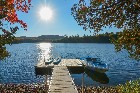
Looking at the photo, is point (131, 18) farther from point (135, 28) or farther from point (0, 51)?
point (0, 51)

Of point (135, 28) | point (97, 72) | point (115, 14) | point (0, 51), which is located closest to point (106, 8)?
point (115, 14)

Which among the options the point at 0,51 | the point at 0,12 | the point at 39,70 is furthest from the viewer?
the point at 39,70

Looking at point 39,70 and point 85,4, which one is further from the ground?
point 85,4

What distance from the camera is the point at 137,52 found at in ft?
47.4

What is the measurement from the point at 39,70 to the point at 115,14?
1248 inches

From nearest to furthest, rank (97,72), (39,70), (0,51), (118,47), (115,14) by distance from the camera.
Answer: (0,51)
(115,14)
(118,47)
(39,70)
(97,72)

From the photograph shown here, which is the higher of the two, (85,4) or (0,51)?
(85,4)

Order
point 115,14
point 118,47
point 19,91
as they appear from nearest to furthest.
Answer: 1. point 115,14
2. point 118,47
3. point 19,91

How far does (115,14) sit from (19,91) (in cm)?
2523

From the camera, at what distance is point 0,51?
12742 mm

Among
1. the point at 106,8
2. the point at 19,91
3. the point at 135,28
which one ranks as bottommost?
the point at 19,91

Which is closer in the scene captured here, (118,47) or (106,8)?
(106,8)

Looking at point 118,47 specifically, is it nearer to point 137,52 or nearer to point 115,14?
point 137,52

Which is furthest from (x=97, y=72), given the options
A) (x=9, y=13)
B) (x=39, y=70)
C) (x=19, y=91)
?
(x=9, y=13)
